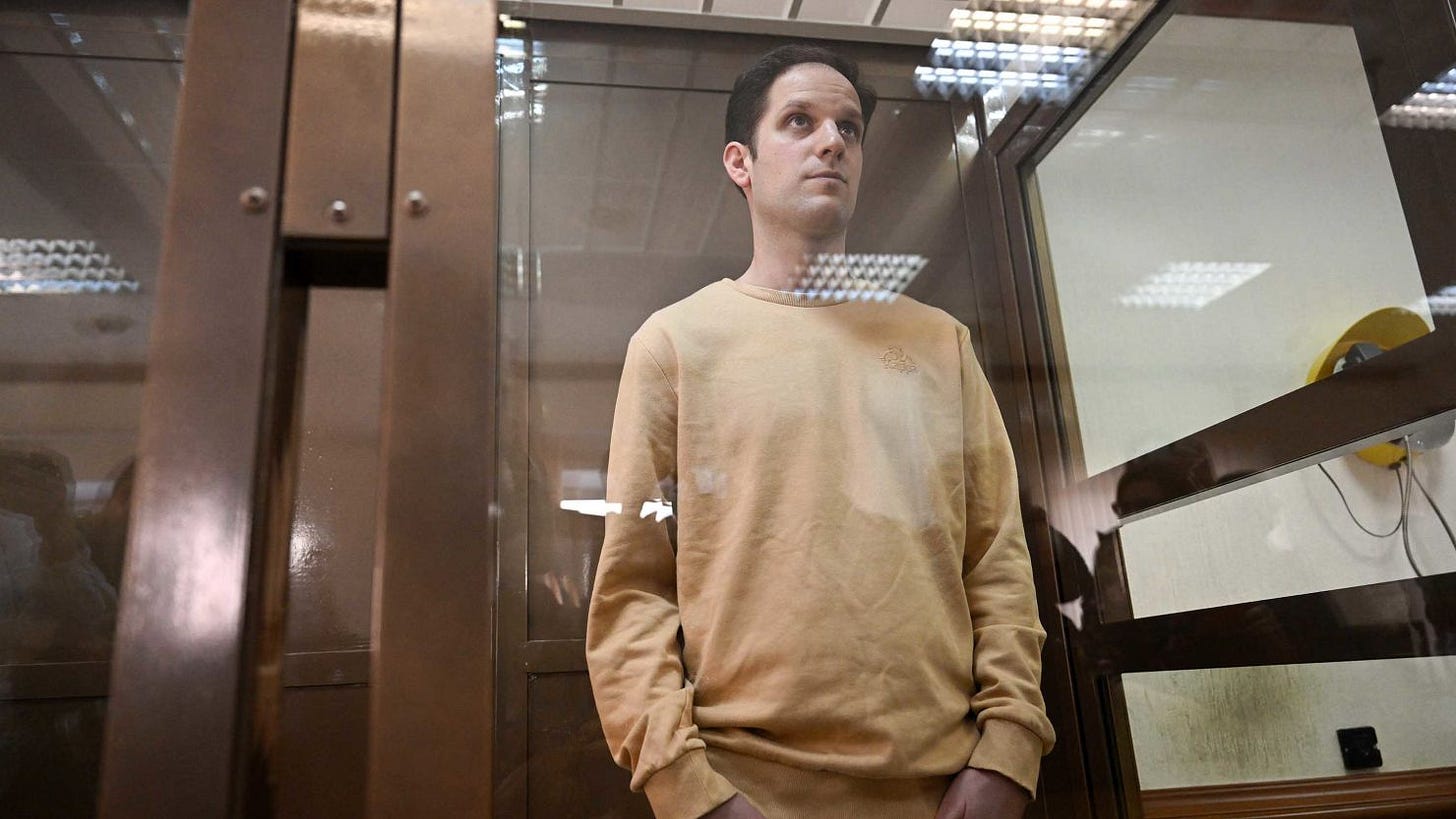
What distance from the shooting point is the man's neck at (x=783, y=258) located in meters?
0.93

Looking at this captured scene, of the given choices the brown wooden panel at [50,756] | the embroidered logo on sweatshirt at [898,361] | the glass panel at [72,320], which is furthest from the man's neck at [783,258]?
the brown wooden panel at [50,756]

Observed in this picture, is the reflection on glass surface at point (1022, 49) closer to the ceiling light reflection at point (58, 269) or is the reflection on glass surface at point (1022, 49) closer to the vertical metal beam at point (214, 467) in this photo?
the vertical metal beam at point (214, 467)

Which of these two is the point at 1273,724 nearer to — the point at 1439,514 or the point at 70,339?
the point at 1439,514

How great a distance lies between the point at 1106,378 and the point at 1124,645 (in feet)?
0.91

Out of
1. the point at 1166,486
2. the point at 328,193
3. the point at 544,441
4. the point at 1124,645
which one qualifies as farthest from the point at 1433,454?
the point at 328,193

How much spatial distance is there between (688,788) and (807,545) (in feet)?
0.72

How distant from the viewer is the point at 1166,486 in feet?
3.25

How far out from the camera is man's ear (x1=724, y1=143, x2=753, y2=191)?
37.5 inches

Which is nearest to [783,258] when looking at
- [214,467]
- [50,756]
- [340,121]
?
[340,121]

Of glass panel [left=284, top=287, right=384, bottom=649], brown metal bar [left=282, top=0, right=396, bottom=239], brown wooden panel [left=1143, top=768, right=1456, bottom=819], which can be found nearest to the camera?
brown metal bar [left=282, top=0, right=396, bottom=239]

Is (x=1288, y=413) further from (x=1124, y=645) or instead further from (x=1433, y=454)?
(x=1124, y=645)

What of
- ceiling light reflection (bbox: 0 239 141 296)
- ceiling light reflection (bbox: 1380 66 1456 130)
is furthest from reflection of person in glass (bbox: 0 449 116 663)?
ceiling light reflection (bbox: 1380 66 1456 130)

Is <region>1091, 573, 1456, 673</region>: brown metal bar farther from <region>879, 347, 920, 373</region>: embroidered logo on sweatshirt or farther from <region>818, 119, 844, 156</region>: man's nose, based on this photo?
<region>818, 119, 844, 156</region>: man's nose

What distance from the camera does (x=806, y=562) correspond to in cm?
79
